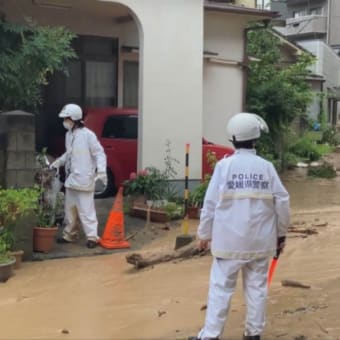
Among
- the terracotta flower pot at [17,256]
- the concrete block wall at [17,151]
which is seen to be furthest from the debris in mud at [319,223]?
the terracotta flower pot at [17,256]

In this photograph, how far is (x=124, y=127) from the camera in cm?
1432

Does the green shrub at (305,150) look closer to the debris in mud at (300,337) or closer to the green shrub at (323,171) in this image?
the green shrub at (323,171)

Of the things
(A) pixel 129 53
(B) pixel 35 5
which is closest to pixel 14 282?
(B) pixel 35 5

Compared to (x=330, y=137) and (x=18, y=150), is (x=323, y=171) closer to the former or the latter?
(x=330, y=137)

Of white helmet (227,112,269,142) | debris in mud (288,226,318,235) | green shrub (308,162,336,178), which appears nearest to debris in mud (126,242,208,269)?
debris in mud (288,226,318,235)

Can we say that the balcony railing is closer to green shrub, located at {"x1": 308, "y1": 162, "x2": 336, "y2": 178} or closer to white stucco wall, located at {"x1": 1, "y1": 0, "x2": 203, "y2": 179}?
green shrub, located at {"x1": 308, "y1": 162, "x2": 336, "y2": 178}

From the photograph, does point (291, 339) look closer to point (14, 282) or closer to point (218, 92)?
point (14, 282)

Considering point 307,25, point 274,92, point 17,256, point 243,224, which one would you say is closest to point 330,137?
point 274,92

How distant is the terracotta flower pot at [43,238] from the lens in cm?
950

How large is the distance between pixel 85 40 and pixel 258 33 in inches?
309

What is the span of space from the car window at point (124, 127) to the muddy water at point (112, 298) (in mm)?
4878

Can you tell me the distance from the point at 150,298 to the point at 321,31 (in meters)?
40.7

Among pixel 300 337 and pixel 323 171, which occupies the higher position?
pixel 323 171

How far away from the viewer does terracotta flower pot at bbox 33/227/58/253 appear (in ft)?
31.2
